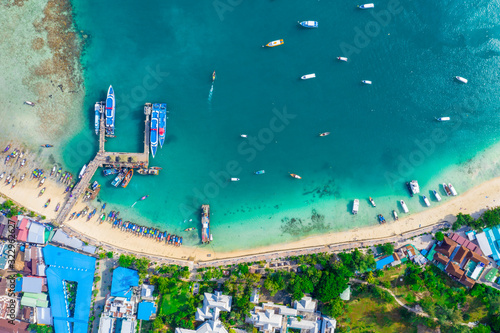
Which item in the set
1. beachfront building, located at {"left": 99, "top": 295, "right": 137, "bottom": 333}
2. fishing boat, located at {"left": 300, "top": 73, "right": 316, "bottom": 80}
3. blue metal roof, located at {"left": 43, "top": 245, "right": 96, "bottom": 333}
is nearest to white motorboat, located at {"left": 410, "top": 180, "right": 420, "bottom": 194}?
fishing boat, located at {"left": 300, "top": 73, "right": 316, "bottom": 80}

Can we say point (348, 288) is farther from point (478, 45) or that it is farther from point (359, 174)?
point (478, 45)

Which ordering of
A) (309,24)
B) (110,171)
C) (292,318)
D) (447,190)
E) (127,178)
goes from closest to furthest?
(292,318), (309,24), (110,171), (127,178), (447,190)

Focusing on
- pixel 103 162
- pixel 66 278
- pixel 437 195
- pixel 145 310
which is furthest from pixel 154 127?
pixel 437 195

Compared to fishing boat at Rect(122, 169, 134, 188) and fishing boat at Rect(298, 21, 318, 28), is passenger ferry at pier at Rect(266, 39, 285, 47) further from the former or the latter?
fishing boat at Rect(122, 169, 134, 188)

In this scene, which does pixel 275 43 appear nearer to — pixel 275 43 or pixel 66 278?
pixel 275 43

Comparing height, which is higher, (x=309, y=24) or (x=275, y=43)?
(x=309, y=24)

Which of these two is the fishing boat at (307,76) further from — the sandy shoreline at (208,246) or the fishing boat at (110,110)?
the fishing boat at (110,110)

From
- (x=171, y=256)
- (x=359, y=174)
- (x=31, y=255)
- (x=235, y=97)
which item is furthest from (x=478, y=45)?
(x=31, y=255)
